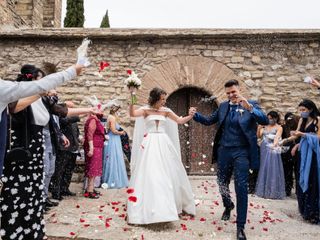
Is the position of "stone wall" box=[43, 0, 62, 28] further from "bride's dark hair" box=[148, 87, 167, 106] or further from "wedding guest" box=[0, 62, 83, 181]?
"wedding guest" box=[0, 62, 83, 181]

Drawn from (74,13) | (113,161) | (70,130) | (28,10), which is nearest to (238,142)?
(70,130)

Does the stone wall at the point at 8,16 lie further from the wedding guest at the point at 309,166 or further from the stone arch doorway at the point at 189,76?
the wedding guest at the point at 309,166

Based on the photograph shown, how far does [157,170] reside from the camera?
411 centimetres

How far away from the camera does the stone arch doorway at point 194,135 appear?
A: 811 centimetres

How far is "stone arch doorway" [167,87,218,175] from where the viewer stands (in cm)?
811

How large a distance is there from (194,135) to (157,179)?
4.27 m

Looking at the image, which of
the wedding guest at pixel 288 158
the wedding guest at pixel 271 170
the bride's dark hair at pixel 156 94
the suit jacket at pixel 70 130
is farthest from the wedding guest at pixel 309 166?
the suit jacket at pixel 70 130

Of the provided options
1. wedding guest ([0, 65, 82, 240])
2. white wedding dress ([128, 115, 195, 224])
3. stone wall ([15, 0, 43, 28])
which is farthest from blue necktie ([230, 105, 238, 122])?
stone wall ([15, 0, 43, 28])

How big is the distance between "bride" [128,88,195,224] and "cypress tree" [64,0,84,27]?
10934 mm

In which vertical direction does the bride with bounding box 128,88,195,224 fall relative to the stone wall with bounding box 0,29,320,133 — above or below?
below

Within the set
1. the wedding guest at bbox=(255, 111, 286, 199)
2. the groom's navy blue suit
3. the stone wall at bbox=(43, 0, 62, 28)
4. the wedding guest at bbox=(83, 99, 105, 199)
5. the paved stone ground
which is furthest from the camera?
the stone wall at bbox=(43, 0, 62, 28)

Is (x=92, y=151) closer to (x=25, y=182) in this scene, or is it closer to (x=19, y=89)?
(x=25, y=182)

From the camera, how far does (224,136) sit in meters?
4.16

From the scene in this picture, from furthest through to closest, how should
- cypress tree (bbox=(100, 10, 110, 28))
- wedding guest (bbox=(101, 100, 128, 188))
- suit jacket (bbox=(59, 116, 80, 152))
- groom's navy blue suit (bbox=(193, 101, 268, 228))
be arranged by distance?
cypress tree (bbox=(100, 10, 110, 28)), wedding guest (bbox=(101, 100, 128, 188)), suit jacket (bbox=(59, 116, 80, 152)), groom's navy blue suit (bbox=(193, 101, 268, 228))
